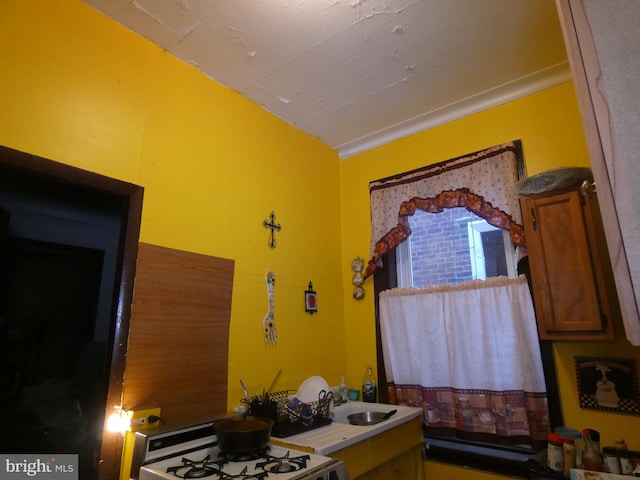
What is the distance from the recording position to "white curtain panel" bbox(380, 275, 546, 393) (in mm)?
2014

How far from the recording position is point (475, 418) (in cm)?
210

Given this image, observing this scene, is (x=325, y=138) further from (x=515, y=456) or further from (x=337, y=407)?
(x=515, y=456)

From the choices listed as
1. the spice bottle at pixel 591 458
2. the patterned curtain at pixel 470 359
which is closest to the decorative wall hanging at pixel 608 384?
the patterned curtain at pixel 470 359

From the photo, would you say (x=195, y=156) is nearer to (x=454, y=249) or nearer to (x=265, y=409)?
(x=265, y=409)

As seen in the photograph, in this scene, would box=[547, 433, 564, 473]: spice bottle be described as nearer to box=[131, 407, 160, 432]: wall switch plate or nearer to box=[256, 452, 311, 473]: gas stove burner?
box=[256, 452, 311, 473]: gas stove burner

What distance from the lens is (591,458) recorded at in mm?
1543

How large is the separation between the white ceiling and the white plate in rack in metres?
1.70

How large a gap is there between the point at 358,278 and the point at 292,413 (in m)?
1.12

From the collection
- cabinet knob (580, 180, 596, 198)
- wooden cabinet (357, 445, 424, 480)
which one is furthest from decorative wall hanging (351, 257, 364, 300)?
cabinet knob (580, 180, 596, 198)

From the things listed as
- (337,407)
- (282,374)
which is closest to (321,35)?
(282,374)

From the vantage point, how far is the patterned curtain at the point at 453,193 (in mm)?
2184

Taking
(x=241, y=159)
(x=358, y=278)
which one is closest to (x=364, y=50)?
(x=241, y=159)

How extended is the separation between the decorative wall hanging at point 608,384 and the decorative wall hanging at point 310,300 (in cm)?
147

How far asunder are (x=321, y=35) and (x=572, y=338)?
187 cm
